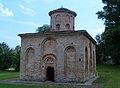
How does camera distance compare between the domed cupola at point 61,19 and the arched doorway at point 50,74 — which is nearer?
the arched doorway at point 50,74

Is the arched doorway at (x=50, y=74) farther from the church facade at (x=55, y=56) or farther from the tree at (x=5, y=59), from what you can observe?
the tree at (x=5, y=59)

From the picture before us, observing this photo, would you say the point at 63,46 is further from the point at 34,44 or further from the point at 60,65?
the point at 34,44

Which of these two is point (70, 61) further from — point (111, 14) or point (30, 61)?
point (111, 14)

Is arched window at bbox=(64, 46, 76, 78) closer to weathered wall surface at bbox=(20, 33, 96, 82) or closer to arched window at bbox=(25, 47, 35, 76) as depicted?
weathered wall surface at bbox=(20, 33, 96, 82)

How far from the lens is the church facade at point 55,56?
83.3 ft

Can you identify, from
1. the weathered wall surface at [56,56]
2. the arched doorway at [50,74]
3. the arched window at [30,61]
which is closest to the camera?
the weathered wall surface at [56,56]

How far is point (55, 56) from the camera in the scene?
26.5 metres

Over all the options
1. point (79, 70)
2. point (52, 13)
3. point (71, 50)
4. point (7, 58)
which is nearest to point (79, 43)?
point (71, 50)

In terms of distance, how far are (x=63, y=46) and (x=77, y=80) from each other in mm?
4350

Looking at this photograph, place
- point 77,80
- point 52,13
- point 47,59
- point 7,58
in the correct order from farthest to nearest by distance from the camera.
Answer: point 7,58, point 52,13, point 47,59, point 77,80

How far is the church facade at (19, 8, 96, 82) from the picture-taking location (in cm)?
2539

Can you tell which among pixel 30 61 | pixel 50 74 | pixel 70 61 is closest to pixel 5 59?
pixel 30 61

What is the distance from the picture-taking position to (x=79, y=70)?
25109 mm

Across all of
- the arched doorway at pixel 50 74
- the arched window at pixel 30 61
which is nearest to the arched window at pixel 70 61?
the arched doorway at pixel 50 74
